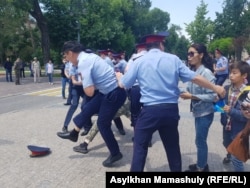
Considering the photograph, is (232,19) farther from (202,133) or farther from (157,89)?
(157,89)

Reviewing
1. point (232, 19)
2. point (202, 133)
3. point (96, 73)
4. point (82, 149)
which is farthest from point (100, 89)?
point (232, 19)

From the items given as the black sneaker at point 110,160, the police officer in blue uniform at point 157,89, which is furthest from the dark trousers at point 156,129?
the black sneaker at point 110,160

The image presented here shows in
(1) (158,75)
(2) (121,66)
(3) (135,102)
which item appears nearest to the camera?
(1) (158,75)

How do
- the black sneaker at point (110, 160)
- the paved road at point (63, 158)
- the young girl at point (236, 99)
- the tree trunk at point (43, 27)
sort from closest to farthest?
the young girl at point (236, 99) < the paved road at point (63, 158) < the black sneaker at point (110, 160) < the tree trunk at point (43, 27)

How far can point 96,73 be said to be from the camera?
189 inches

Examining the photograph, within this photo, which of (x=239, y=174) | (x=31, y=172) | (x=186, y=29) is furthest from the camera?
(x=186, y=29)

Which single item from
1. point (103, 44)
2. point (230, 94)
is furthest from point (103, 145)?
point (103, 44)

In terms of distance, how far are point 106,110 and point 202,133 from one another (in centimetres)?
136

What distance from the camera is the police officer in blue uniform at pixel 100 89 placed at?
184 inches

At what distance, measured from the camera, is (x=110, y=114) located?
490cm

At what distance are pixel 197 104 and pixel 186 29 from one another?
37543 mm

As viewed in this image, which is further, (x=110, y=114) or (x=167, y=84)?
(x=110, y=114)

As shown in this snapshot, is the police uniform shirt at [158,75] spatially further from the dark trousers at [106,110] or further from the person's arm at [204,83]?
the dark trousers at [106,110]

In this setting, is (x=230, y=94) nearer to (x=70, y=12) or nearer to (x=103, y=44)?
(x=70, y=12)
